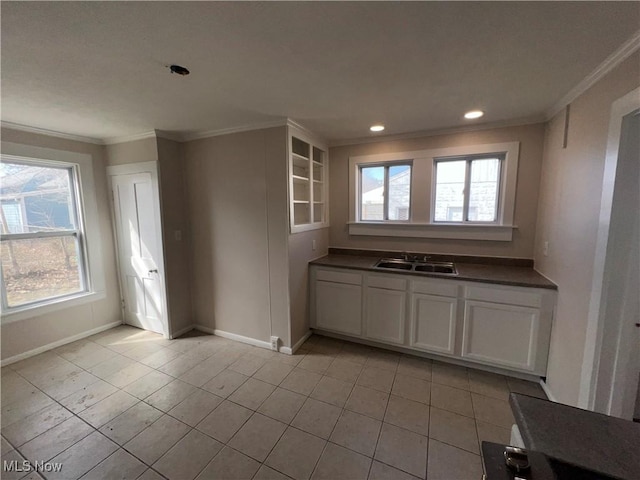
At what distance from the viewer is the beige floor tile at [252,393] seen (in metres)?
2.08

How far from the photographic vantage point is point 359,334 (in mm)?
2883

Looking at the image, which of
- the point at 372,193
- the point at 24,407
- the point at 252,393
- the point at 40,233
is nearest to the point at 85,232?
the point at 40,233

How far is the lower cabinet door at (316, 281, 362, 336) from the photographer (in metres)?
2.86

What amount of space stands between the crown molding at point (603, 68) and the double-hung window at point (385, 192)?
1.43 m

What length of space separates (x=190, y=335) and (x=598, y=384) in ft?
12.1

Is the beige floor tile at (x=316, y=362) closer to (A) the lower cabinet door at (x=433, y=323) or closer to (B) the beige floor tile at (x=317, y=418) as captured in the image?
(B) the beige floor tile at (x=317, y=418)

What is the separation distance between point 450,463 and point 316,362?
134cm

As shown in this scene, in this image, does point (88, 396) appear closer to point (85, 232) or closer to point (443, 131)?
point (85, 232)

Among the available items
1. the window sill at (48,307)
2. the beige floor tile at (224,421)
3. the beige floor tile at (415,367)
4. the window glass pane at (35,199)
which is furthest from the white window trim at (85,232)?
the beige floor tile at (415,367)

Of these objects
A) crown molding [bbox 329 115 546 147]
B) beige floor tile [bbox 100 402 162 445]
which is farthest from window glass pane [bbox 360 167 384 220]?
beige floor tile [bbox 100 402 162 445]

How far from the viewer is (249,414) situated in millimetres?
1961

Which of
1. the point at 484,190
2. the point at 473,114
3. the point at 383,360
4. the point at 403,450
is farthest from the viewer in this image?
the point at 484,190

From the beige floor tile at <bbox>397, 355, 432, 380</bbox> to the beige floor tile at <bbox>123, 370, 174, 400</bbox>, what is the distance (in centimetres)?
218

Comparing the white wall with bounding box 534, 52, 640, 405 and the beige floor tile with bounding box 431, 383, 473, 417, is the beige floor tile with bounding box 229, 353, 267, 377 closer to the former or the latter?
the beige floor tile with bounding box 431, 383, 473, 417
